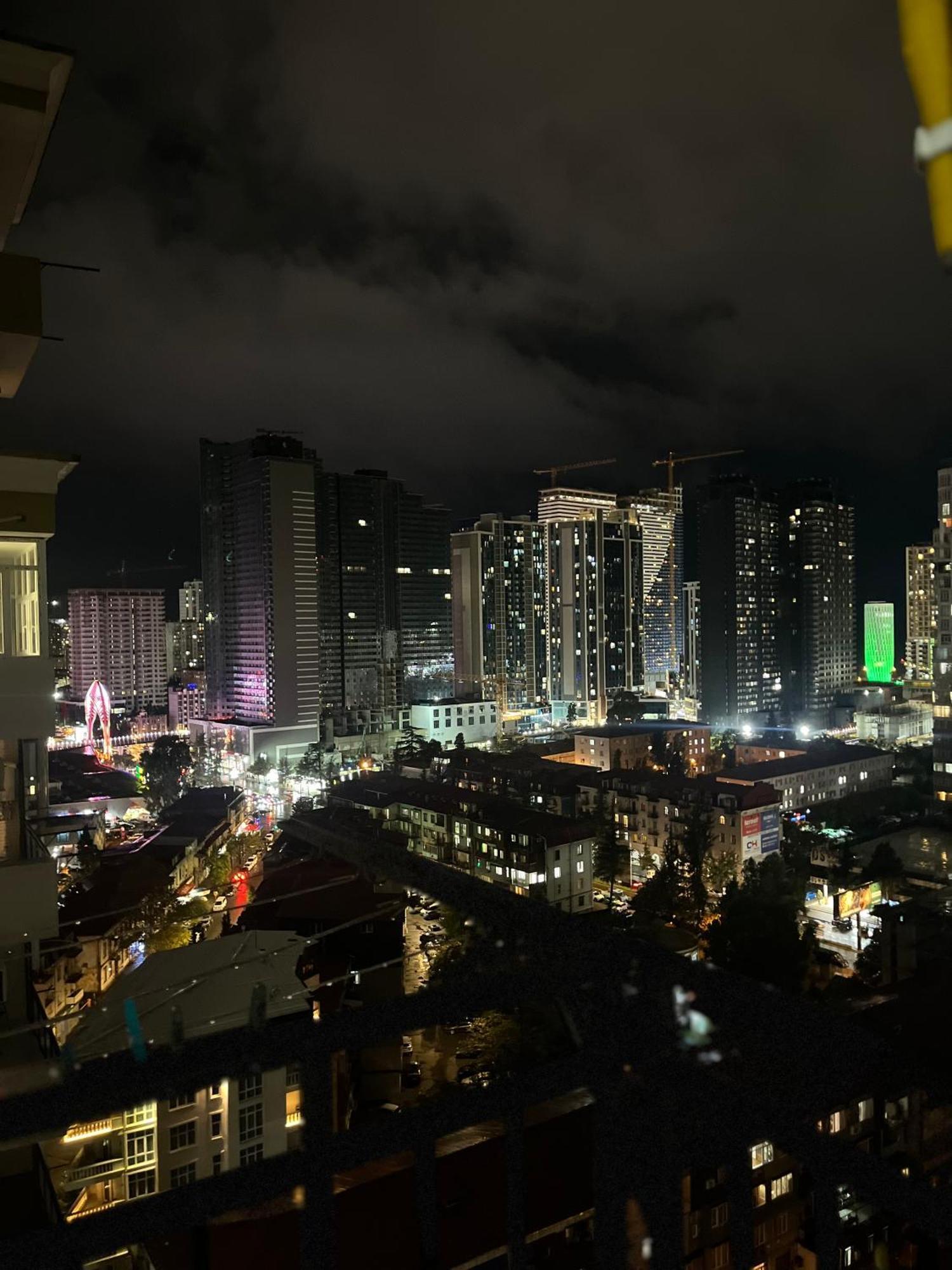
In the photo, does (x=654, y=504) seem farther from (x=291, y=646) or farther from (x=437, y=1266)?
(x=437, y=1266)

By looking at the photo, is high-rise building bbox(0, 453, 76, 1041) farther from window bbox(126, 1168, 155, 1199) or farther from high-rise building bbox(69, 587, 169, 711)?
high-rise building bbox(69, 587, 169, 711)

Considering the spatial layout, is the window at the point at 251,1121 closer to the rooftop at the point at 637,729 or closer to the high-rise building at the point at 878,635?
the rooftop at the point at 637,729

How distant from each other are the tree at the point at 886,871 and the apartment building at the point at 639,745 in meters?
5.97

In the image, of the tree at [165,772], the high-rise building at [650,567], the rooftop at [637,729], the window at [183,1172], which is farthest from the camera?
the high-rise building at [650,567]

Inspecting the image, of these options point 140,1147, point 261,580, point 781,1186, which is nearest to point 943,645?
point 140,1147

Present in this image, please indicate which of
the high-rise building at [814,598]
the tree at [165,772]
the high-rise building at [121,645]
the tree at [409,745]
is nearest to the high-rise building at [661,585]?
the high-rise building at [814,598]

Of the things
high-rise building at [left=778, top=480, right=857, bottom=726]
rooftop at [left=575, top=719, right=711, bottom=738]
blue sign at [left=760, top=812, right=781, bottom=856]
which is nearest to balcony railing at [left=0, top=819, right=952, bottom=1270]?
blue sign at [left=760, top=812, right=781, bottom=856]

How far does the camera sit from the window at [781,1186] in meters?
0.78

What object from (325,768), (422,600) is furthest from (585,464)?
(325,768)

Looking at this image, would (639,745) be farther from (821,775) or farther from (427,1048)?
(427,1048)

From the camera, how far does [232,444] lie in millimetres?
18391

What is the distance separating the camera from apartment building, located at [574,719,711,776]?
50.9ft

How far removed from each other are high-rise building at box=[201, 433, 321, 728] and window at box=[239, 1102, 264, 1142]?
1571 cm

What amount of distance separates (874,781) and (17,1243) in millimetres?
14923
